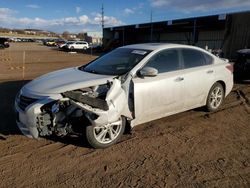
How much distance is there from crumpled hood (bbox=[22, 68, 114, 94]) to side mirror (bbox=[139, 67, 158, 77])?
0.52 metres

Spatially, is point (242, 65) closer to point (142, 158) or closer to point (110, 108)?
point (142, 158)

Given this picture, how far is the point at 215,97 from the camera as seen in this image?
21.3 ft

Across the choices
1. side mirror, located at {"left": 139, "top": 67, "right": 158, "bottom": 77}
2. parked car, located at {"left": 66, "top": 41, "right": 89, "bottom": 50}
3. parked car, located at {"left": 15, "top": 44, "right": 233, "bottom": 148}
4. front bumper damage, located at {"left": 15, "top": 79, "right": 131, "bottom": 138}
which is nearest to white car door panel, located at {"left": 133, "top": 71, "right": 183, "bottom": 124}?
parked car, located at {"left": 15, "top": 44, "right": 233, "bottom": 148}

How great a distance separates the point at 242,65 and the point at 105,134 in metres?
8.05

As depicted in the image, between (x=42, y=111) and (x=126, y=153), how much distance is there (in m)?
1.43

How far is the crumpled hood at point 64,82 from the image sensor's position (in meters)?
4.43

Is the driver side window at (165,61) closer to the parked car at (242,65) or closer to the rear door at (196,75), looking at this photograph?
the rear door at (196,75)

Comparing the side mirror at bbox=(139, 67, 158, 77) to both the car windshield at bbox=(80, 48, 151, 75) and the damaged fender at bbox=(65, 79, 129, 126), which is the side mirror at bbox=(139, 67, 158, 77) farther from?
the damaged fender at bbox=(65, 79, 129, 126)

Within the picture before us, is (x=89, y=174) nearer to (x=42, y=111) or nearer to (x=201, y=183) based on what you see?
(x=42, y=111)

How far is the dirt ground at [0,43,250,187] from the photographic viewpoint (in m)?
3.65

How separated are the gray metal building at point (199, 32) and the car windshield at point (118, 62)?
858 inches

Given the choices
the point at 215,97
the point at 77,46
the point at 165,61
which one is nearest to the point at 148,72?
the point at 165,61

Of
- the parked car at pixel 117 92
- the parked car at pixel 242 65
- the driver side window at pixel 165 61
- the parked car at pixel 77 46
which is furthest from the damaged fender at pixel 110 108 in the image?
the parked car at pixel 77 46

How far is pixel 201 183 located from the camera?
3.58 metres
